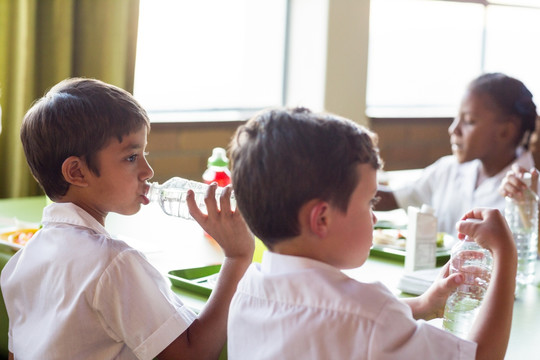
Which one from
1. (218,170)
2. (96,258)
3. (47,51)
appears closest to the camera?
(96,258)

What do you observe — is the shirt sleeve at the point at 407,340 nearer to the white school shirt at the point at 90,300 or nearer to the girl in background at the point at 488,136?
the white school shirt at the point at 90,300

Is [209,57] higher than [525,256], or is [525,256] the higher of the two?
[209,57]

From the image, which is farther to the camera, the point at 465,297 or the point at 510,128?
the point at 510,128

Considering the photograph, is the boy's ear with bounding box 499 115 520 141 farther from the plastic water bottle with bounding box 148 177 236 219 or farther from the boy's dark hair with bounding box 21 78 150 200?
the boy's dark hair with bounding box 21 78 150 200

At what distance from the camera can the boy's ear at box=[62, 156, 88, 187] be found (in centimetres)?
136

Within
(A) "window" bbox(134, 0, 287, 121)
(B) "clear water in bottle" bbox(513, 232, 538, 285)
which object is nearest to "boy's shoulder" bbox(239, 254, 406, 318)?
(B) "clear water in bottle" bbox(513, 232, 538, 285)

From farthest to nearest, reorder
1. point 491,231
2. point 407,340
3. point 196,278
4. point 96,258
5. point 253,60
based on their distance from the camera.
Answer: point 253,60
point 196,278
point 96,258
point 491,231
point 407,340

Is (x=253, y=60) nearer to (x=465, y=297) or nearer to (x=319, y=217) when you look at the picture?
(x=465, y=297)

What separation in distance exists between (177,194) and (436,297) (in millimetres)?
661

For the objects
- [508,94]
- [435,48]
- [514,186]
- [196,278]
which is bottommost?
[196,278]

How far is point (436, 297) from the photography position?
1259 millimetres

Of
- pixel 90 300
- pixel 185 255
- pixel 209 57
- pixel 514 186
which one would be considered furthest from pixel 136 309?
pixel 209 57

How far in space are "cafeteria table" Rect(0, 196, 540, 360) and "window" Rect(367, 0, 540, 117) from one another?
2400 mm

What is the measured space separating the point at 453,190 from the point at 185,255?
1125 millimetres
